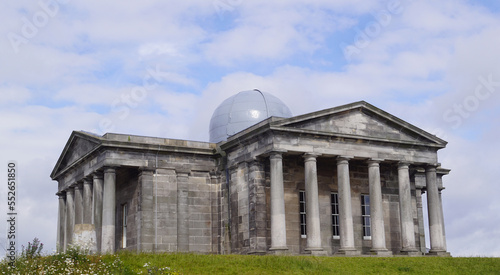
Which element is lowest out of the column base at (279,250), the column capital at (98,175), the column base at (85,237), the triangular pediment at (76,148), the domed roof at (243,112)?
the column base at (279,250)

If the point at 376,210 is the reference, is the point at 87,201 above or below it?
above

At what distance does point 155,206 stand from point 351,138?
11645mm

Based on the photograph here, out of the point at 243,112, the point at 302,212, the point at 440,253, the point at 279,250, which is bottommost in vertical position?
the point at 440,253

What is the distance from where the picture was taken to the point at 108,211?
107 ft

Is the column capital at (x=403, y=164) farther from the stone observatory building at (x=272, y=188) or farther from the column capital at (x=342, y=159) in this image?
the column capital at (x=342, y=159)

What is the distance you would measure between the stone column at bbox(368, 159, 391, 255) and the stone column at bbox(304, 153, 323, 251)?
3.71m

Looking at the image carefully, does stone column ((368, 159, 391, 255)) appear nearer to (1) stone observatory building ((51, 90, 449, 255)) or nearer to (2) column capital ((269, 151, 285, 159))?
(1) stone observatory building ((51, 90, 449, 255))

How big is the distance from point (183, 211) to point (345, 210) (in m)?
9.45

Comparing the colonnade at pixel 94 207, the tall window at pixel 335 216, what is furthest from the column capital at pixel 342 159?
the colonnade at pixel 94 207

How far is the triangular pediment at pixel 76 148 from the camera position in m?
34.7

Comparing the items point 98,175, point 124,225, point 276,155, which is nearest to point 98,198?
point 98,175

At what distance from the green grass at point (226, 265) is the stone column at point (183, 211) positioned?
30.1ft

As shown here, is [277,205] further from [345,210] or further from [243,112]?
[243,112]

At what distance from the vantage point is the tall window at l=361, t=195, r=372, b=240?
115 ft
